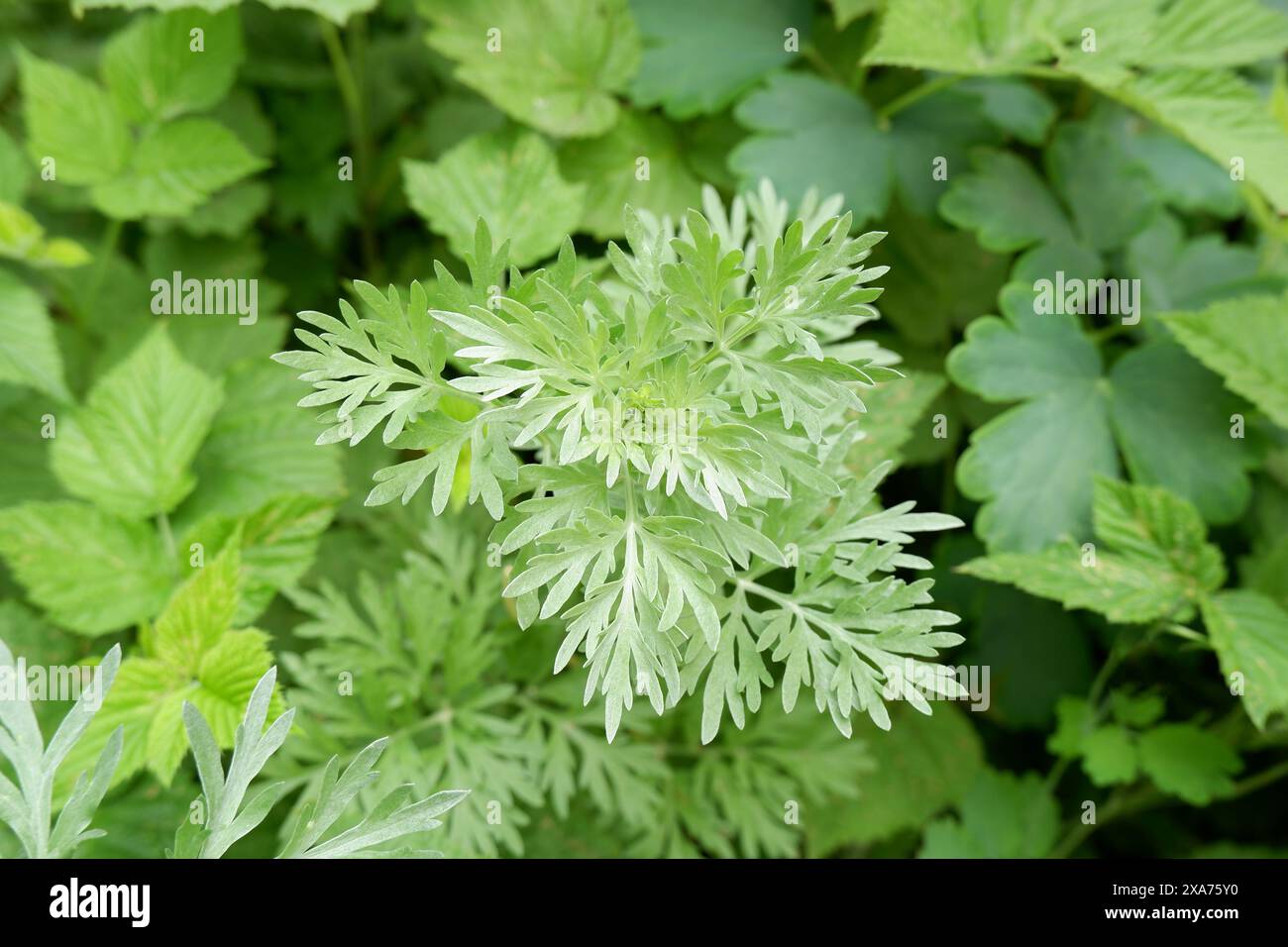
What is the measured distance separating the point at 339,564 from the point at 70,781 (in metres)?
0.41

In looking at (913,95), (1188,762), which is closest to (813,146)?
(913,95)

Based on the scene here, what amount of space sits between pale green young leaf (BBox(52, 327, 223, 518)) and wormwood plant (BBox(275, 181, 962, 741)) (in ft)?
1.58

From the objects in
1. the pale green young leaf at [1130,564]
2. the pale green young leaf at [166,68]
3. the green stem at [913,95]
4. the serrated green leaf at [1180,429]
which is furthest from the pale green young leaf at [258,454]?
the serrated green leaf at [1180,429]

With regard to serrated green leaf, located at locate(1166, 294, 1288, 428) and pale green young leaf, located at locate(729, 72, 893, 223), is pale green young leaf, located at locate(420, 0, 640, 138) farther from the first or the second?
serrated green leaf, located at locate(1166, 294, 1288, 428)

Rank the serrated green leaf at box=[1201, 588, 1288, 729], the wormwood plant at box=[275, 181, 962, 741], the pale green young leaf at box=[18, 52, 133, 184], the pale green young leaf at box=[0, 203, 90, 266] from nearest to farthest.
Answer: the wormwood plant at box=[275, 181, 962, 741] < the serrated green leaf at box=[1201, 588, 1288, 729] < the pale green young leaf at box=[0, 203, 90, 266] < the pale green young leaf at box=[18, 52, 133, 184]

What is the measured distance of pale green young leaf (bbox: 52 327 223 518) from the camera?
3.78 feet

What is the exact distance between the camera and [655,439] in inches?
30.2

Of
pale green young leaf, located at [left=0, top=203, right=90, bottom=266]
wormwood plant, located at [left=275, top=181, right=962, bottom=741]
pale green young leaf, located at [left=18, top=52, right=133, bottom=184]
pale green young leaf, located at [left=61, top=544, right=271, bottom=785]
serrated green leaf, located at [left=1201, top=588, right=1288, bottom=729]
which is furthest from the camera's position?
pale green young leaf, located at [left=18, top=52, right=133, bottom=184]

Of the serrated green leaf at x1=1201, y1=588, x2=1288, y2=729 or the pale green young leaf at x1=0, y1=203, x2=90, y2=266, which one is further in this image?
the pale green young leaf at x1=0, y1=203, x2=90, y2=266

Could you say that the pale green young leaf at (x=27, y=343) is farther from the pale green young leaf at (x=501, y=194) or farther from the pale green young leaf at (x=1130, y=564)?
the pale green young leaf at (x=1130, y=564)

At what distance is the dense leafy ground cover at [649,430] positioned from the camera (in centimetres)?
80

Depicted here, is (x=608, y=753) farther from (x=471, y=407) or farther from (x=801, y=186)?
(x=801, y=186)

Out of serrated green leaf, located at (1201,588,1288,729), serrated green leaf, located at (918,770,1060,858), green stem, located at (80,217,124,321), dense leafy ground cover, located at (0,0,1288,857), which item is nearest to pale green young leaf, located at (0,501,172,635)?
dense leafy ground cover, located at (0,0,1288,857)
